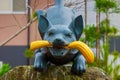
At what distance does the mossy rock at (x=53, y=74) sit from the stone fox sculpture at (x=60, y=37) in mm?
32

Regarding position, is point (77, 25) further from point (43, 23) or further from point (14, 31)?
point (14, 31)

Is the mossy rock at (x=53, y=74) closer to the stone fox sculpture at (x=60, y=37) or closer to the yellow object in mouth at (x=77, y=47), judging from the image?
the stone fox sculpture at (x=60, y=37)

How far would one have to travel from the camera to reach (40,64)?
2615 millimetres

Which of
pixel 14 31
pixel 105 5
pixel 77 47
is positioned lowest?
pixel 14 31

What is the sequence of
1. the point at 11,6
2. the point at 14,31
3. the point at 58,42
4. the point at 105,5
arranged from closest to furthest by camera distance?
the point at 58,42 → the point at 105,5 → the point at 14,31 → the point at 11,6

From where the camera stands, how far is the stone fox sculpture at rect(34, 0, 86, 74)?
2.46 meters

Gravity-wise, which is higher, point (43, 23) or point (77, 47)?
point (43, 23)

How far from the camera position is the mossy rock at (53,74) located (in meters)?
2.61

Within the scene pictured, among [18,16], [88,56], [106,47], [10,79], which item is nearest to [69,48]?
[88,56]

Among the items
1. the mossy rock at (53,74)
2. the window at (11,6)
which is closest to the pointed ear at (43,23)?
the mossy rock at (53,74)

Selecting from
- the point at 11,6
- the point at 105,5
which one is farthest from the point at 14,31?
the point at 105,5

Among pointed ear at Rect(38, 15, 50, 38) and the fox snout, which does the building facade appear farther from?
the fox snout

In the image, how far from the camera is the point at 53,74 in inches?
103

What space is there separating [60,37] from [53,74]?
0.29 metres
